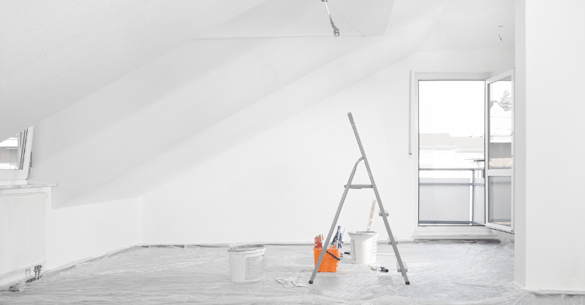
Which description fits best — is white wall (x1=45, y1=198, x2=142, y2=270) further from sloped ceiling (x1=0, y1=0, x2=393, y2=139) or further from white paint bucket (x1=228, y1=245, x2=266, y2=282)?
sloped ceiling (x1=0, y1=0, x2=393, y2=139)

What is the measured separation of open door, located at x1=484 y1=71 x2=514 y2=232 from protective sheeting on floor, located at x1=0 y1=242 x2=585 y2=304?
0.81 metres

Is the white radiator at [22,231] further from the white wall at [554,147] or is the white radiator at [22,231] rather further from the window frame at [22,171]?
the white wall at [554,147]

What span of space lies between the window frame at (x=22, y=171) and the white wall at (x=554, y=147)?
3.75m

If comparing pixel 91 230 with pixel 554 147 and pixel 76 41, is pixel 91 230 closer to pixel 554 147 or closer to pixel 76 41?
pixel 76 41

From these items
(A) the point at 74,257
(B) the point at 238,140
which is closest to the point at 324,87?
(B) the point at 238,140

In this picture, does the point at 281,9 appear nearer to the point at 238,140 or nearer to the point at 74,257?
the point at 238,140

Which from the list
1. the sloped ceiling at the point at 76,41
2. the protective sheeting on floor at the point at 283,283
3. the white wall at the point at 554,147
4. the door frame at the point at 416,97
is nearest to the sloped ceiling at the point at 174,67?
the sloped ceiling at the point at 76,41

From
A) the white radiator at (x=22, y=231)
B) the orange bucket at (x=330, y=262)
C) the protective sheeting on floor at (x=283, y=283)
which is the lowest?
the protective sheeting on floor at (x=283, y=283)

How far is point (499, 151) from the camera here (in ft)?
19.5

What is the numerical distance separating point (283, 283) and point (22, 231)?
2.08 meters

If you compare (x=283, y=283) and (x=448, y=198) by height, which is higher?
(x=448, y=198)

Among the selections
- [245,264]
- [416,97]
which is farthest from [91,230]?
[416,97]

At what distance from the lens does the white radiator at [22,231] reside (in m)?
3.53

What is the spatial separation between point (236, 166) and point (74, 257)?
7.33ft
